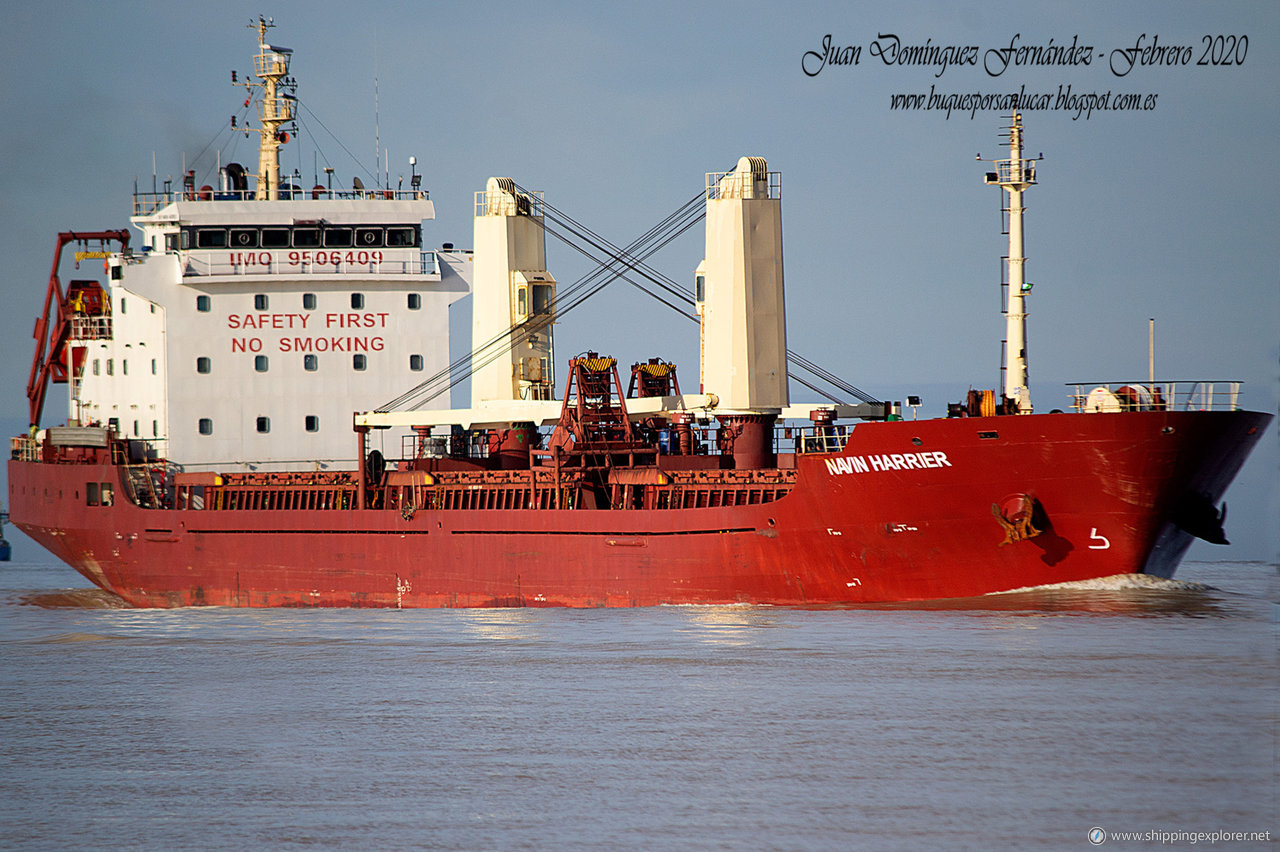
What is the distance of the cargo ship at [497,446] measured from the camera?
849 inches

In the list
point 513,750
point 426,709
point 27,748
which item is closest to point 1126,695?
point 513,750

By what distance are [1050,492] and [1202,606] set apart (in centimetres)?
331

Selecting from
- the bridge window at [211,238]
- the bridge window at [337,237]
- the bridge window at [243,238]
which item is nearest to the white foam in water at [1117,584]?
the bridge window at [337,237]

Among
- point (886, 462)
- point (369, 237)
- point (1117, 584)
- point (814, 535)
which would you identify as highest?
point (369, 237)

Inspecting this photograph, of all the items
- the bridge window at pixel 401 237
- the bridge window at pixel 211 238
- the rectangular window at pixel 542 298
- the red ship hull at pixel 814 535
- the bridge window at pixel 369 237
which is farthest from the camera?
the bridge window at pixel 401 237

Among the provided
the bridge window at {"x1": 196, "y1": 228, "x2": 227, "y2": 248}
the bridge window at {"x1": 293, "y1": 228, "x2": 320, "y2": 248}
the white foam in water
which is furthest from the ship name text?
the bridge window at {"x1": 196, "y1": 228, "x2": 227, "y2": 248}

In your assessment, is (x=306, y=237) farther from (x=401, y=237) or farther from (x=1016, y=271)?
(x=1016, y=271)

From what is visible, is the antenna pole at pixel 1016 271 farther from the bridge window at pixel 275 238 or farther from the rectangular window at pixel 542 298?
the bridge window at pixel 275 238

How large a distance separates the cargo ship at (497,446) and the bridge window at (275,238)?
5cm

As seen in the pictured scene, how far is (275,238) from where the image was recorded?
33281 mm

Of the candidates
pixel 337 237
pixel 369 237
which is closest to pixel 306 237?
pixel 337 237

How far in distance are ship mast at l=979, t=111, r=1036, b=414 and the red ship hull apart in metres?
2.63

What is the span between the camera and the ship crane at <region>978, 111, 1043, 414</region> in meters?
23.7

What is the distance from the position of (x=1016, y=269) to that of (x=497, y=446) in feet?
43.8
